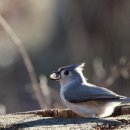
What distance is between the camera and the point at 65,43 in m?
10.4

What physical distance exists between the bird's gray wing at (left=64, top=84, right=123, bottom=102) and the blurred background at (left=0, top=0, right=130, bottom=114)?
4.10 m

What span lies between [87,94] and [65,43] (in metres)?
5.87

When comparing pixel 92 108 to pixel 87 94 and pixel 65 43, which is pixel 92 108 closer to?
pixel 87 94

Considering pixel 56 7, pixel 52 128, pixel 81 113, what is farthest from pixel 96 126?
pixel 56 7

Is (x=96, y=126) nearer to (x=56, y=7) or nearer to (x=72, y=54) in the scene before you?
(x=72, y=54)

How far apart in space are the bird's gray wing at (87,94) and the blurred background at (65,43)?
4100mm

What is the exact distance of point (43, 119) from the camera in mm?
4273

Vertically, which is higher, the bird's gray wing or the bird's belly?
the bird's gray wing

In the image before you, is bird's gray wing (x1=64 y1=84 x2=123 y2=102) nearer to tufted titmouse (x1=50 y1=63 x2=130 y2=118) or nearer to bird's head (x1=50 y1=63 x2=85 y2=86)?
tufted titmouse (x1=50 y1=63 x2=130 y2=118)

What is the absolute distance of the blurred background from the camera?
9391mm

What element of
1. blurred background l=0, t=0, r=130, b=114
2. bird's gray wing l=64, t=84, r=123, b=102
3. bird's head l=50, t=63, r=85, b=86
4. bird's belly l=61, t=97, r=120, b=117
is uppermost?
blurred background l=0, t=0, r=130, b=114

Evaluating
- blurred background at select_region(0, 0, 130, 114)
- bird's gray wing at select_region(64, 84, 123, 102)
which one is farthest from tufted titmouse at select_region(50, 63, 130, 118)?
blurred background at select_region(0, 0, 130, 114)

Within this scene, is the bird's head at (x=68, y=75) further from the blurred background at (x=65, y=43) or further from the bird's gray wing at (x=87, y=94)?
the blurred background at (x=65, y=43)

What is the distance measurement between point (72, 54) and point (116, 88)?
1.14 meters
